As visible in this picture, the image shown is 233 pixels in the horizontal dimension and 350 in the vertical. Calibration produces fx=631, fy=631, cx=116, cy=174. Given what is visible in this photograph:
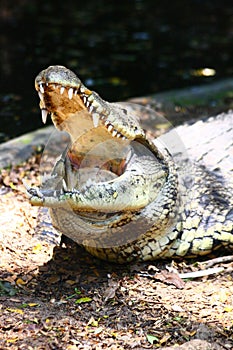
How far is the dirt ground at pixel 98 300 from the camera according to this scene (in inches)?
139

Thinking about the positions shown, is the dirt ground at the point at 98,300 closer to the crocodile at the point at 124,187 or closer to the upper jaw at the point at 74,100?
the crocodile at the point at 124,187

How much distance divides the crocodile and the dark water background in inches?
120

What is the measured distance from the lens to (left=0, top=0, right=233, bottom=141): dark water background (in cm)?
923

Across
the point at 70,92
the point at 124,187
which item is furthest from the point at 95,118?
the point at 124,187

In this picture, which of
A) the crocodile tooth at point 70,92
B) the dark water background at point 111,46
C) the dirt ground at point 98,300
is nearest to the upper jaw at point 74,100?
the crocodile tooth at point 70,92

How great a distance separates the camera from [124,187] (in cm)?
407

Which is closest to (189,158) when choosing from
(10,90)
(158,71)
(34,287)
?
(34,287)

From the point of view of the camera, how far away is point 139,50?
11273 millimetres

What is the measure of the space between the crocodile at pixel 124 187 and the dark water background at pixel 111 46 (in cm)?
305

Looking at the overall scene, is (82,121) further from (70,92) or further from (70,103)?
(70,92)

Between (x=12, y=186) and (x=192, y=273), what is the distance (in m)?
2.06

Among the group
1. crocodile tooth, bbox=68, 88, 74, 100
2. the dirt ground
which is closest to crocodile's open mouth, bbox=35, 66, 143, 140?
crocodile tooth, bbox=68, 88, 74, 100

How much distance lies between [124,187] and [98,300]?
0.74 m

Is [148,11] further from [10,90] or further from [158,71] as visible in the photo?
[10,90]
